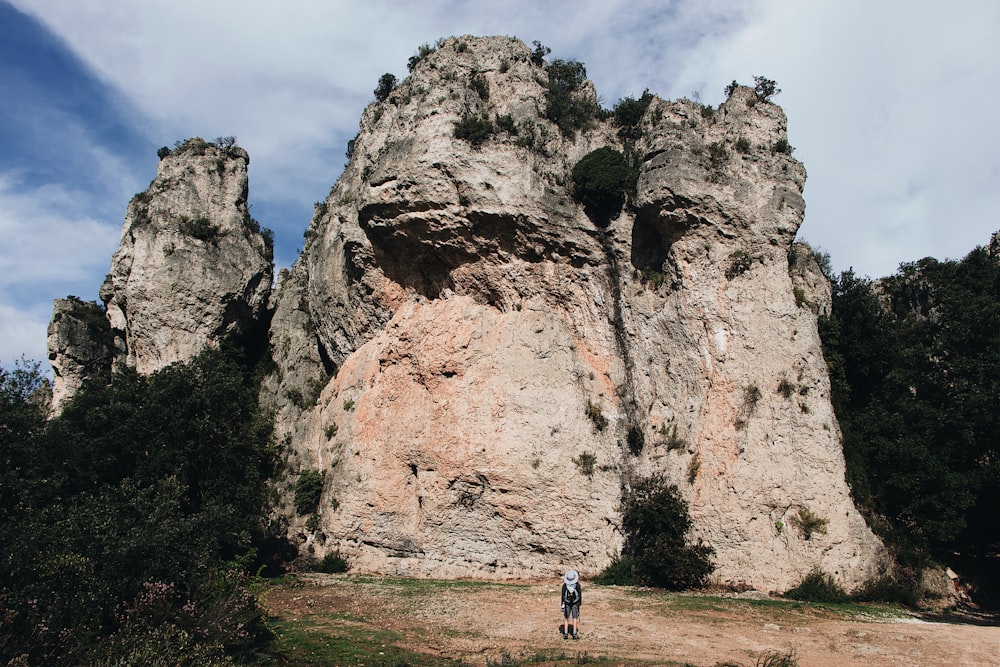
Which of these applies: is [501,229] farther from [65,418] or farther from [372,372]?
[65,418]

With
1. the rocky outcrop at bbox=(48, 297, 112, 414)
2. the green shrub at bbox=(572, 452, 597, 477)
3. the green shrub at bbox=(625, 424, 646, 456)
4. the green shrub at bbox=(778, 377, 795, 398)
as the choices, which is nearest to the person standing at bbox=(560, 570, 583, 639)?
the green shrub at bbox=(572, 452, 597, 477)

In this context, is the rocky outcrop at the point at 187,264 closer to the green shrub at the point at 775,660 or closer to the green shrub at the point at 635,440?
the green shrub at the point at 635,440

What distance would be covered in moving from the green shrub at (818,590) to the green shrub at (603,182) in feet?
43.9

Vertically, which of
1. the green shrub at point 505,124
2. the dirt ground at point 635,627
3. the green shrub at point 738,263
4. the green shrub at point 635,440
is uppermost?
the green shrub at point 505,124

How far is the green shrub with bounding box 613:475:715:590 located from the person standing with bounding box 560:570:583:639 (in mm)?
6112

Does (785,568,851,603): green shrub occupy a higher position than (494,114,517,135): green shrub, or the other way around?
(494,114,517,135): green shrub

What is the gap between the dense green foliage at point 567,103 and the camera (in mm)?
25797

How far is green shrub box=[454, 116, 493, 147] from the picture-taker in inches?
Result: 922

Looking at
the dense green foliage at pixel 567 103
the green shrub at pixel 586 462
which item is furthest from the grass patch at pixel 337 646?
the dense green foliage at pixel 567 103

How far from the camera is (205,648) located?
839cm

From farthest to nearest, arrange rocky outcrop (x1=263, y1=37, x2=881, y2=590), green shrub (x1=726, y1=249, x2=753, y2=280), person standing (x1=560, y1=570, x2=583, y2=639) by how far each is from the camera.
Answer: green shrub (x1=726, y1=249, x2=753, y2=280) < rocky outcrop (x1=263, y1=37, x2=881, y2=590) < person standing (x1=560, y1=570, x2=583, y2=639)

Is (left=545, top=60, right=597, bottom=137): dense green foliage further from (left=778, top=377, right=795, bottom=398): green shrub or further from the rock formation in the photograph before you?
(left=778, top=377, right=795, bottom=398): green shrub

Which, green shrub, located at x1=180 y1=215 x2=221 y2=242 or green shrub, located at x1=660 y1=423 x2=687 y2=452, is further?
green shrub, located at x1=180 y1=215 x2=221 y2=242

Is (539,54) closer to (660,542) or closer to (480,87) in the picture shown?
(480,87)
